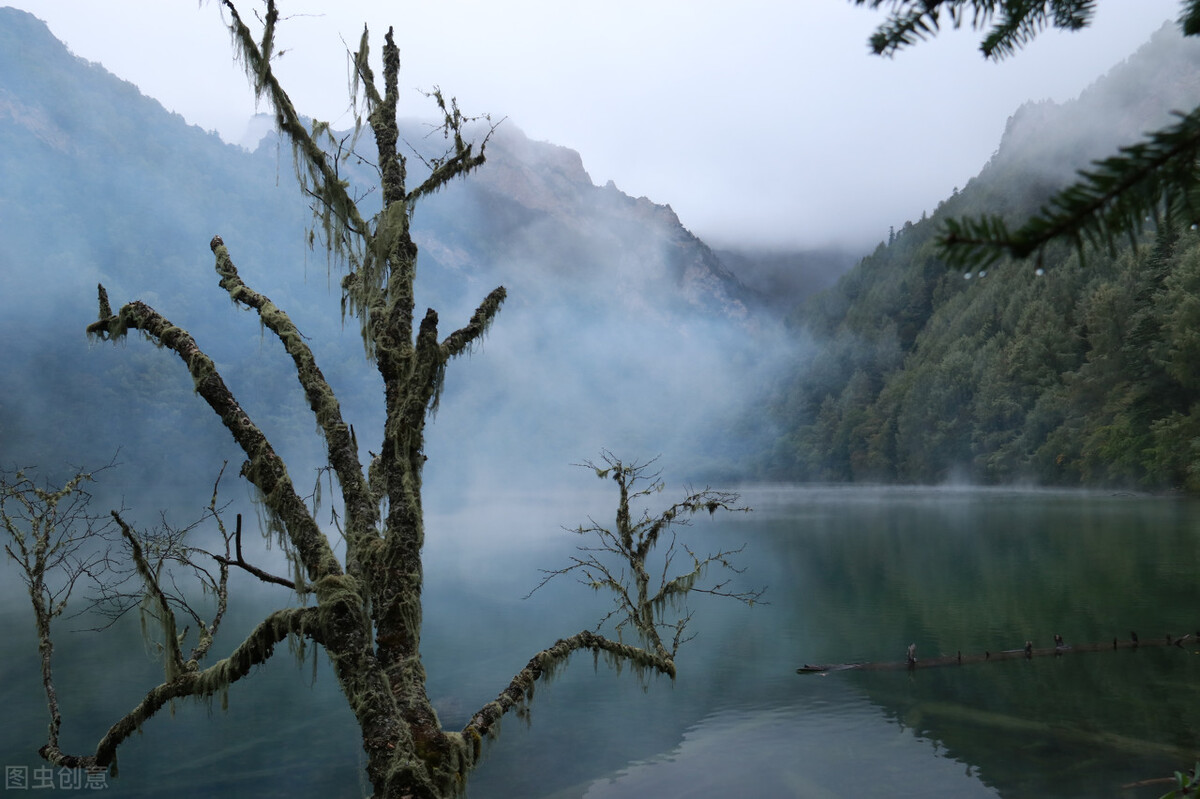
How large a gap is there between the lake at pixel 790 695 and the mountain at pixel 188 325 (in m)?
69.5

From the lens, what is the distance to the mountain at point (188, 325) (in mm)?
99125

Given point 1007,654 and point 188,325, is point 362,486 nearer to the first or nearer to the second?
point 1007,654

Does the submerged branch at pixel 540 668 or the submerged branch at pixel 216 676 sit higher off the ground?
the submerged branch at pixel 216 676

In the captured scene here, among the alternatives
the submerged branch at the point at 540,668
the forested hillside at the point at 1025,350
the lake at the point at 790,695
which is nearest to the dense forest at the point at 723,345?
the forested hillside at the point at 1025,350

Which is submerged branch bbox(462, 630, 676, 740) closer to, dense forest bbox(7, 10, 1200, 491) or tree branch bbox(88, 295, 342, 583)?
tree branch bbox(88, 295, 342, 583)

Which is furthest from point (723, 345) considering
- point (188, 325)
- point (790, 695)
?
point (790, 695)

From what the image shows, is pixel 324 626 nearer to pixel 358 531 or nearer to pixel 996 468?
pixel 358 531

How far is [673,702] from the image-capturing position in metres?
19.4

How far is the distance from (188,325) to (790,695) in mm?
119989

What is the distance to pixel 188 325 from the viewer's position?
379 ft

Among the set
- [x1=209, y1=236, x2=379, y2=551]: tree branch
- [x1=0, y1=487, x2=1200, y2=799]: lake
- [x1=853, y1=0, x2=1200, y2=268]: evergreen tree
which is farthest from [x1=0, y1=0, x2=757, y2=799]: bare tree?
[x1=853, y1=0, x2=1200, y2=268]: evergreen tree

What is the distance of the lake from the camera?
47.7 feet

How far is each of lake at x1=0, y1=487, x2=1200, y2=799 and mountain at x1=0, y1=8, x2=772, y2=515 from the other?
228 feet

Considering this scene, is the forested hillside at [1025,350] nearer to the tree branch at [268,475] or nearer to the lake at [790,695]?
the tree branch at [268,475]
